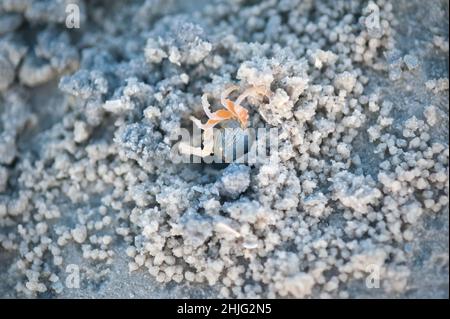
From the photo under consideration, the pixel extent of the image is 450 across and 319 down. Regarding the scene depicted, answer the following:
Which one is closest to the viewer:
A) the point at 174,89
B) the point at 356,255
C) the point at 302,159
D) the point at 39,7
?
the point at 356,255

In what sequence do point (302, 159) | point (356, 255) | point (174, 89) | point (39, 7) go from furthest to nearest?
1. point (39, 7)
2. point (174, 89)
3. point (302, 159)
4. point (356, 255)

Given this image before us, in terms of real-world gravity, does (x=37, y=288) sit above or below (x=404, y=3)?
below

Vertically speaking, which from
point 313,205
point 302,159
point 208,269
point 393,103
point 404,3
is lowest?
point 208,269

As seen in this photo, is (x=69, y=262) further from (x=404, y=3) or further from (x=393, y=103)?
(x=404, y=3)

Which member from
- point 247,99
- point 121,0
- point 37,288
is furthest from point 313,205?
point 121,0

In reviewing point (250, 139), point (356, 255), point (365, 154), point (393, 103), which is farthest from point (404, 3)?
point (356, 255)

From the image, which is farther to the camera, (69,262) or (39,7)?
(39,7)
